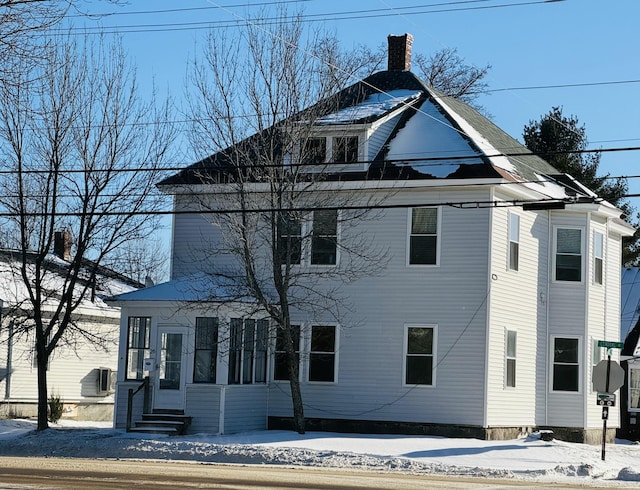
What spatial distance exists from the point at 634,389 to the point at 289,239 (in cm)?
1441

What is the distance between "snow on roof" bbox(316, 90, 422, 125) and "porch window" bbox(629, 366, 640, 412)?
11.6 meters

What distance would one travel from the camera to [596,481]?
71.1 ft

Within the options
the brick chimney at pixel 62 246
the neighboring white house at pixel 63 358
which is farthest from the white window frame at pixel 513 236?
the brick chimney at pixel 62 246

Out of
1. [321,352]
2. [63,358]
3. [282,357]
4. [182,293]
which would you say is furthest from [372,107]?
[63,358]

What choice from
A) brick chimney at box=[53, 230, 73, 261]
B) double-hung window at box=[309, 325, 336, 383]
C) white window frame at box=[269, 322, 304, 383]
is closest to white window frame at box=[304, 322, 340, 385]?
double-hung window at box=[309, 325, 336, 383]

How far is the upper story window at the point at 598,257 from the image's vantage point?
106ft

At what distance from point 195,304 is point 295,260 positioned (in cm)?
316

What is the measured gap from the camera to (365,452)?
24.6 meters

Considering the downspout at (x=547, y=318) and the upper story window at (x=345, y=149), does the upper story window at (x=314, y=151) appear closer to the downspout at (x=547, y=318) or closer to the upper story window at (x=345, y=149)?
the upper story window at (x=345, y=149)

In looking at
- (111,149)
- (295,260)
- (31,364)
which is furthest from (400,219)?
(31,364)

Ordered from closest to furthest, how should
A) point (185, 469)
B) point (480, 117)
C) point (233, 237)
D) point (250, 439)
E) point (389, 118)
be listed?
point (185, 469)
point (250, 439)
point (233, 237)
point (389, 118)
point (480, 117)

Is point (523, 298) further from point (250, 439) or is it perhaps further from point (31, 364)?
point (31, 364)

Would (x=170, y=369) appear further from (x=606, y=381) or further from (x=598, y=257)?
(x=598, y=257)

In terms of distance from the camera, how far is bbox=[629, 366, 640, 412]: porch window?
1394 inches
